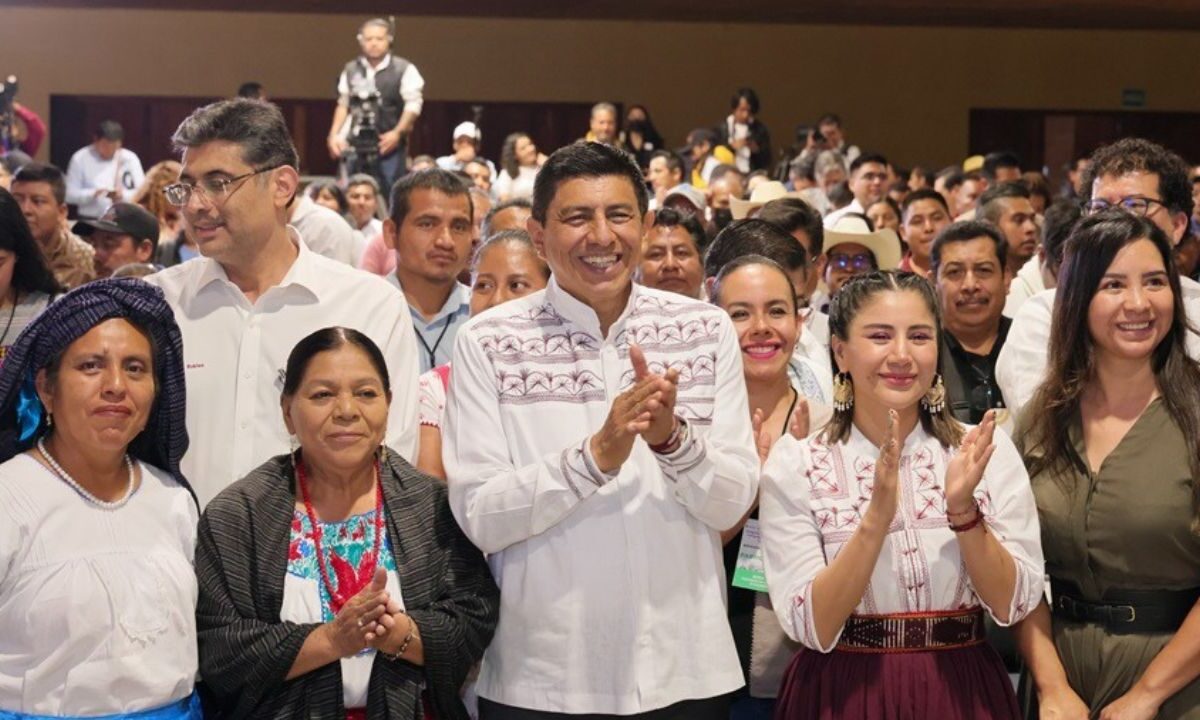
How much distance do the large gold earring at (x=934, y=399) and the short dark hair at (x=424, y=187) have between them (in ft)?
6.06

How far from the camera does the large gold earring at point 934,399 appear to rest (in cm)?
294

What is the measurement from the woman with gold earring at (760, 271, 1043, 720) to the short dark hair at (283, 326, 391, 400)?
2.38ft

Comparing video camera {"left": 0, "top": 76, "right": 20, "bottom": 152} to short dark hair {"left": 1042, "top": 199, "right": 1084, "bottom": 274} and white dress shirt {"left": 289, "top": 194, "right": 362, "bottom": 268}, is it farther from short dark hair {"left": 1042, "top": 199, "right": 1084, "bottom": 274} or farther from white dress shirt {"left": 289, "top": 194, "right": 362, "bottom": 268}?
short dark hair {"left": 1042, "top": 199, "right": 1084, "bottom": 274}

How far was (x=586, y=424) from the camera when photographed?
278cm

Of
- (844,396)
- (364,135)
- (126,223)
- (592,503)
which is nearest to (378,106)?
(364,135)

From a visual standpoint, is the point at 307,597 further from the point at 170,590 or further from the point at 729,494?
the point at 729,494

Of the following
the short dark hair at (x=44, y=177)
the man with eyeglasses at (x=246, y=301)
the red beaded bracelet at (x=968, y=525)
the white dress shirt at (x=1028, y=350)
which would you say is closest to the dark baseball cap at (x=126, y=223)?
the short dark hair at (x=44, y=177)

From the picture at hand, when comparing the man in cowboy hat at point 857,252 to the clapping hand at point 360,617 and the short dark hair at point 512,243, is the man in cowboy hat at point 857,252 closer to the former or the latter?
the short dark hair at point 512,243

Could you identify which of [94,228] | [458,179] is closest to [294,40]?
[94,228]

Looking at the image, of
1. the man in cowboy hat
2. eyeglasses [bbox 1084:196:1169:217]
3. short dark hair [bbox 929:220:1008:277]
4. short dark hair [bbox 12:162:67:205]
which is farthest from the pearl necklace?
the man in cowboy hat

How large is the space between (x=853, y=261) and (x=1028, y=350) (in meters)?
2.33

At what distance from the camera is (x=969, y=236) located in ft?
15.3

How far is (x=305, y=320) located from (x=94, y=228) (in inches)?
122

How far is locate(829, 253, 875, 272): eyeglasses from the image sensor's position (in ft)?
18.9
